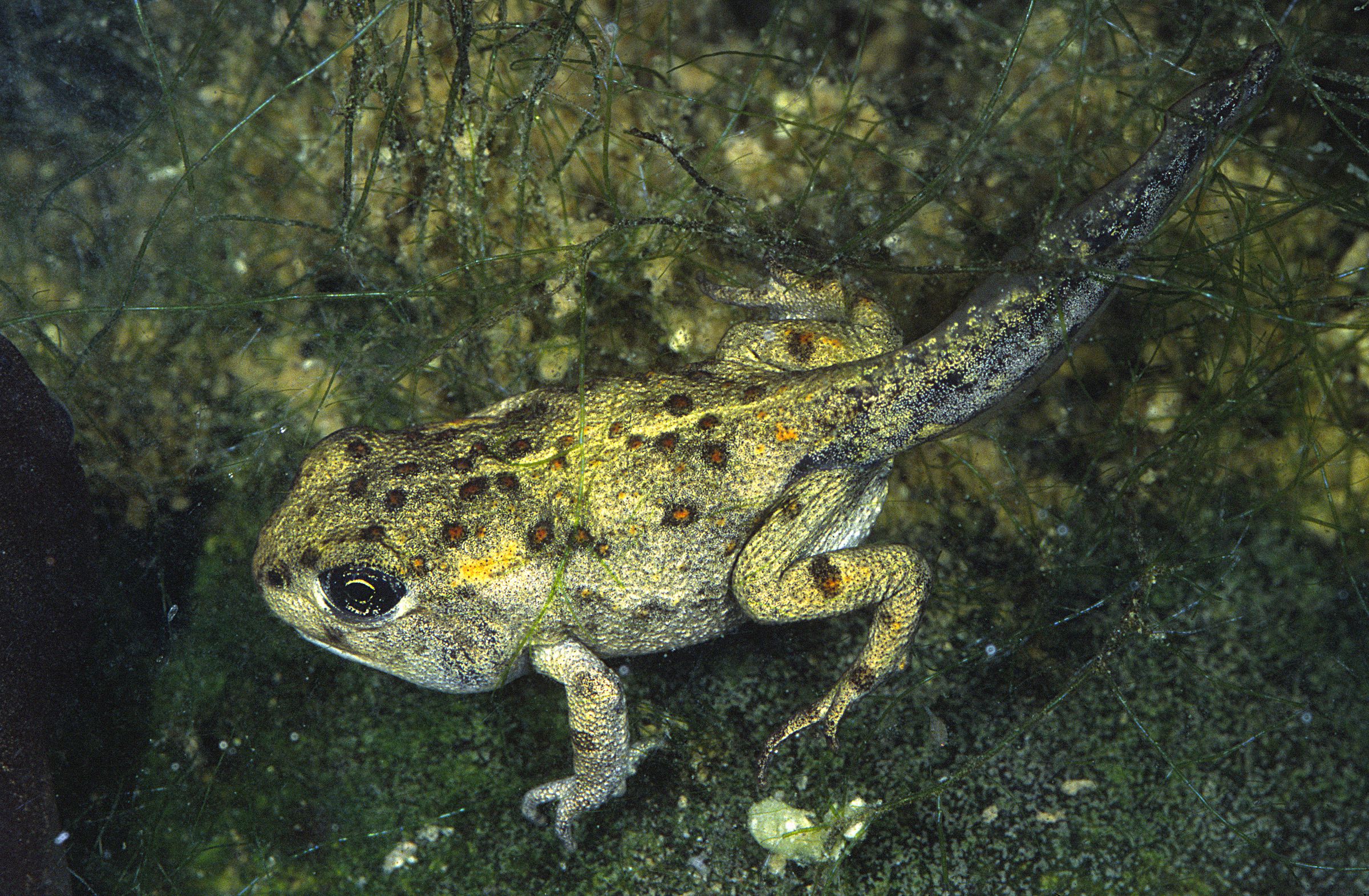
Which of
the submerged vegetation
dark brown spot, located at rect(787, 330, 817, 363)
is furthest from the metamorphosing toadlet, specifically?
the submerged vegetation

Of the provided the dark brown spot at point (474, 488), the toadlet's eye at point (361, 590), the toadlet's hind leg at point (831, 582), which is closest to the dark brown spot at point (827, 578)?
the toadlet's hind leg at point (831, 582)

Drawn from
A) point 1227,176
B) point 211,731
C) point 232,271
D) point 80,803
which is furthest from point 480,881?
point 1227,176

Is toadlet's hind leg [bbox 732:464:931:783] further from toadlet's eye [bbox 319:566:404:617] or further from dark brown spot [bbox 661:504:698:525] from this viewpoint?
toadlet's eye [bbox 319:566:404:617]

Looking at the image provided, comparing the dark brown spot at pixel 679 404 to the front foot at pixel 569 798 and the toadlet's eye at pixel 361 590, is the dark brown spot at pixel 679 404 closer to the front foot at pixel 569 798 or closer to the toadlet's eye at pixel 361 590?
the toadlet's eye at pixel 361 590

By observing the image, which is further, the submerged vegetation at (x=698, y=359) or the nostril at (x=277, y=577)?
the submerged vegetation at (x=698, y=359)

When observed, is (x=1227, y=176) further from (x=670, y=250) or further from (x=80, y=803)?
(x=80, y=803)
